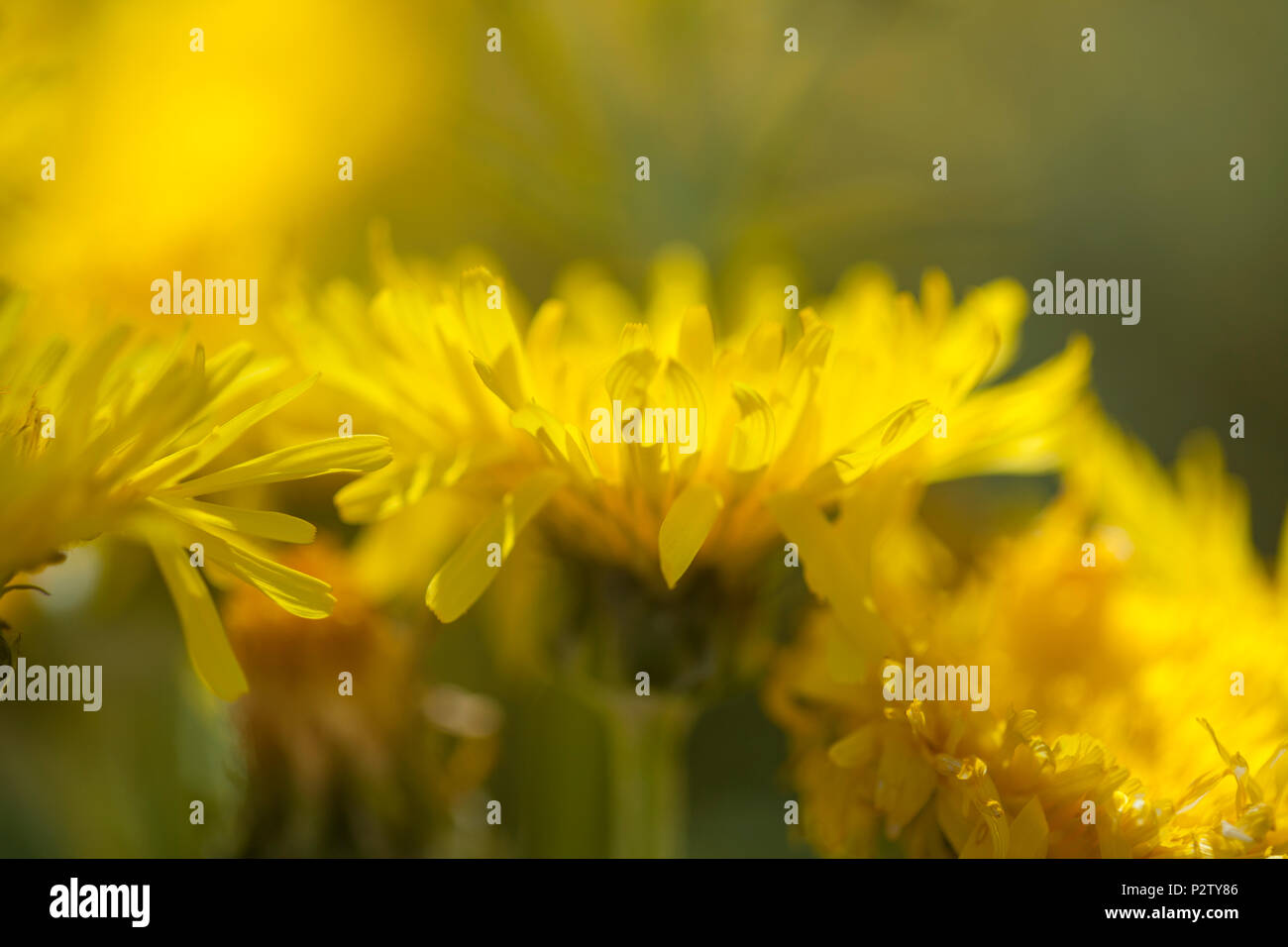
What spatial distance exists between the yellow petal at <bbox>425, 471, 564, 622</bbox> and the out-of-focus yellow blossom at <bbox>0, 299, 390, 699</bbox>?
4 centimetres

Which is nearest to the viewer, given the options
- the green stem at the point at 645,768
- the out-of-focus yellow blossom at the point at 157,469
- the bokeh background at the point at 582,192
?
the out-of-focus yellow blossom at the point at 157,469

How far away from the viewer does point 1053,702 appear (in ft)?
1.72

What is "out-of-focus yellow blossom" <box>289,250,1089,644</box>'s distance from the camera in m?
0.44

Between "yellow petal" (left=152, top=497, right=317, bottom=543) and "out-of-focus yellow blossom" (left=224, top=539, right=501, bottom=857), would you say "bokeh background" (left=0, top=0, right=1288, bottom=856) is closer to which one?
"out-of-focus yellow blossom" (left=224, top=539, right=501, bottom=857)

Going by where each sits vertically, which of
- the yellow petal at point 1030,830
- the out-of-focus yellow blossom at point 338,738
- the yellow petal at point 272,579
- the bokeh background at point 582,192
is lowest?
the yellow petal at point 1030,830

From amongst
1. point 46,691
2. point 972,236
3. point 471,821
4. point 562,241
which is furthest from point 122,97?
point 972,236

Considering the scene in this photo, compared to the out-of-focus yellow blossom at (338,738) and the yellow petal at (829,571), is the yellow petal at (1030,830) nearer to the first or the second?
the yellow petal at (829,571)

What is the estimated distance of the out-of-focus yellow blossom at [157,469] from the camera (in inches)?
15.7

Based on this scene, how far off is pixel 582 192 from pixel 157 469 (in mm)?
571

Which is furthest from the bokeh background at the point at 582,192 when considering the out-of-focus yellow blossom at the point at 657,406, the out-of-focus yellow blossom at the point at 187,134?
the out-of-focus yellow blossom at the point at 657,406

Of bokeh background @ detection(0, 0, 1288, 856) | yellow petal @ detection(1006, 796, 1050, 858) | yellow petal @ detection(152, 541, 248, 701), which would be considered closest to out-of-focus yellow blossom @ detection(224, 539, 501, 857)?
bokeh background @ detection(0, 0, 1288, 856)

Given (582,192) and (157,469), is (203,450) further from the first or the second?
(582,192)
